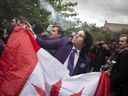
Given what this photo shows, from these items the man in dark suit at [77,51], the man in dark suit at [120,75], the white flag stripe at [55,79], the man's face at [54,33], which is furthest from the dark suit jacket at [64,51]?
the man in dark suit at [120,75]

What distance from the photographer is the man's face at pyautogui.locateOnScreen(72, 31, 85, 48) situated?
22.3 ft

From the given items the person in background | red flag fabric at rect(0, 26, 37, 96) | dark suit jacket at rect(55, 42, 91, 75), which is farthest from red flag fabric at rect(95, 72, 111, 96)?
red flag fabric at rect(0, 26, 37, 96)

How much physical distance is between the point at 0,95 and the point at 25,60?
56 centimetres

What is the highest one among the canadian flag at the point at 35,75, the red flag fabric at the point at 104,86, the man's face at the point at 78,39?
the man's face at the point at 78,39

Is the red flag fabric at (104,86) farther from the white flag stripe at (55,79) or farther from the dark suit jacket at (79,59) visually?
the dark suit jacket at (79,59)

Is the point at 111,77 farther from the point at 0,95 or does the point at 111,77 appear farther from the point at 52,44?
the point at 0,95

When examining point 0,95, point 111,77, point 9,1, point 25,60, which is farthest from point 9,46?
point 9,1

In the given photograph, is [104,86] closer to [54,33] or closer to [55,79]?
[55,79]

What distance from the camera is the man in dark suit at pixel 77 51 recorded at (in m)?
6.80

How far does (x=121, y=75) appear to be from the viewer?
630 centimetres

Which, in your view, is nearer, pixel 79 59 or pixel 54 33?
pixel 79 59

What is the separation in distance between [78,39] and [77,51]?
0.19 metres

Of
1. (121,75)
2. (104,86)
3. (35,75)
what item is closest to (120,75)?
(121,75)

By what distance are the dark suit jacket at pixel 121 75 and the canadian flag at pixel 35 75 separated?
15 cm
